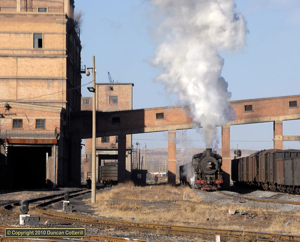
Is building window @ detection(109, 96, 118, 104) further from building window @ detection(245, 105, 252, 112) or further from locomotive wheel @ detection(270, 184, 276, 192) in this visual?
locomotive wheel @ detection(270, 184, 276, 192)

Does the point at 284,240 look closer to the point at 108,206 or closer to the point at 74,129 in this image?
the point at 108,206

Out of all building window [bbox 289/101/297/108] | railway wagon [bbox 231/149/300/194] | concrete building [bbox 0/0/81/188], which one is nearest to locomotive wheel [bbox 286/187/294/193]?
railway wagon [bbox 231/149/300/194]

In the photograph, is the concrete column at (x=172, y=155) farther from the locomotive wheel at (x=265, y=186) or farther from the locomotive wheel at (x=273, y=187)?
the locomotive wheel at (x=273, y=187)

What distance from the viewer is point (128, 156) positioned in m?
77.0

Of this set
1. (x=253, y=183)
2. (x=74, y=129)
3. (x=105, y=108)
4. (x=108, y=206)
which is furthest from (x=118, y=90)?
(x=108, y=206)

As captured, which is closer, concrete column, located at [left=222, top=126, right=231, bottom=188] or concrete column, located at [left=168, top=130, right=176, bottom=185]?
concrete column, located at [left=222, top=126, right=231, bottom=188]

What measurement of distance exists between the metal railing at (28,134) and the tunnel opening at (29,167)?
14.2 ft

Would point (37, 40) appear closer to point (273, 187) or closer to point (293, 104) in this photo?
point (293, 104)

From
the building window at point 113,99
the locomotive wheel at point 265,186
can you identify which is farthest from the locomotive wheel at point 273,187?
the building window at point 113,99

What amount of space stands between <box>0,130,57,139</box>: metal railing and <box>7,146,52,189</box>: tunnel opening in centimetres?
434

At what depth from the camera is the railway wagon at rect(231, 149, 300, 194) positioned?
96.9 ft

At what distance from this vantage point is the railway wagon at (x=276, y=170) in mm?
29547

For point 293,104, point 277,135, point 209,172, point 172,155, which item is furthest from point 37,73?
point 293,104

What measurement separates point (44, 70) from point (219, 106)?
27232 millimetres
